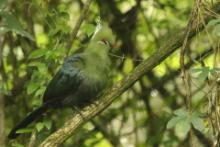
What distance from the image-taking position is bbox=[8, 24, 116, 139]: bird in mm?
3475

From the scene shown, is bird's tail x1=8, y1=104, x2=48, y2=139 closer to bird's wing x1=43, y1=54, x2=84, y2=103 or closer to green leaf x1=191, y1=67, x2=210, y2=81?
bird's wing x1=43, y1=54, x2=84, y2=103

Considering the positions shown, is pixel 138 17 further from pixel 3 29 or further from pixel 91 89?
pixel 3 29

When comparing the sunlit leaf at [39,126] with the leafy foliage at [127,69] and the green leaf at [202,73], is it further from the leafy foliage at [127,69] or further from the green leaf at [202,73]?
the green leaf at [202,73]

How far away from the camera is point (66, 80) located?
11.5 ft

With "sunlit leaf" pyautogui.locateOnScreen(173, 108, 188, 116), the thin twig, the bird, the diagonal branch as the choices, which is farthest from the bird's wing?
"sunlit leaf" pyautogui.locateOnScreen(173, 108, 188, 116)

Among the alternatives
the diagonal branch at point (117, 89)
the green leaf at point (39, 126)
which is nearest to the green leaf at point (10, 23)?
the diagonal branch at point (117, 89)

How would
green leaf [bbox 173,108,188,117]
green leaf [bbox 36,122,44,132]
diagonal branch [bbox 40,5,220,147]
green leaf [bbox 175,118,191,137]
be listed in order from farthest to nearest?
green leaf [bbox 36,122,44,132]
diagonal branch [bbox 40,5,220,147]
green leaf [bbox 173,108,188,117]
green leaf [bbox 175,118,191,137]

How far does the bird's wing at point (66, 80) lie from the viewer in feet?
11.4

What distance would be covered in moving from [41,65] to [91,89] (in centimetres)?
36

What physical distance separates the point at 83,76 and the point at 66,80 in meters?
0.11

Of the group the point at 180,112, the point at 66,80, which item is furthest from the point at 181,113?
the point at 66,80

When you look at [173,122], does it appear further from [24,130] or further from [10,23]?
[24,130]

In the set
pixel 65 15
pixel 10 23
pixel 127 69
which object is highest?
pixel 10 23

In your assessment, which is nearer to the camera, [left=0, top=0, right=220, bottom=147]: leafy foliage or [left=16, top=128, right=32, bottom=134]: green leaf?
[left=16, top=128, right=32, bottom=134]: green leaf
